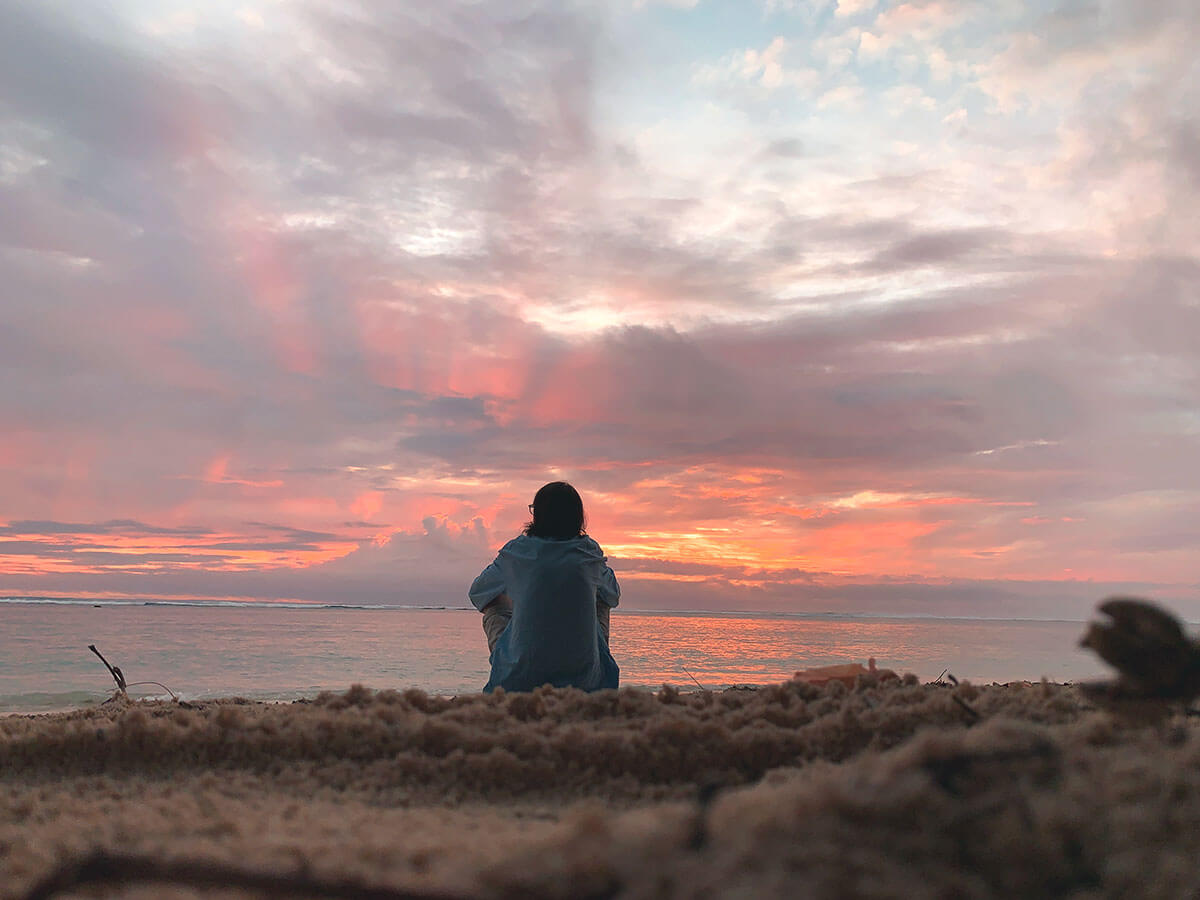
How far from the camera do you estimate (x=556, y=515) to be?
5148 mm

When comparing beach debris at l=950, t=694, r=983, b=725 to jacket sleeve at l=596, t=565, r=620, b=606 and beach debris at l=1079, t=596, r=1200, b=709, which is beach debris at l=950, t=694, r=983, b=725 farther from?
jacket sleeve at l=596, t=565, r=620, b=606

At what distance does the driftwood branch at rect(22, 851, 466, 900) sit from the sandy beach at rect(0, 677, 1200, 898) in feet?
0.06

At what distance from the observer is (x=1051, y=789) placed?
4.19 ft

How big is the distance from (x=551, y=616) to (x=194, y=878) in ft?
11.7

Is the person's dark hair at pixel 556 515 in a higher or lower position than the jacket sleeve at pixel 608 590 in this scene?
higher

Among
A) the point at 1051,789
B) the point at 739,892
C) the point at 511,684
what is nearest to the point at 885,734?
the point at 1051,789

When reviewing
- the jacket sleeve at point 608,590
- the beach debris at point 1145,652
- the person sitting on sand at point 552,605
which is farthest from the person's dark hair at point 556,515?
the beach debris at point 1145,652

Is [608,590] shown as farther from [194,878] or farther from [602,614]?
[194,878]

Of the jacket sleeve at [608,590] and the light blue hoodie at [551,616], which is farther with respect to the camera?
the jacket sleeve at [608,590]

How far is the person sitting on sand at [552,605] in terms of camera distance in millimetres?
4809

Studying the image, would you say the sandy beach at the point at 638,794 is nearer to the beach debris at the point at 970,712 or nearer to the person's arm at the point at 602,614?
the beach debris at the point at 970,712

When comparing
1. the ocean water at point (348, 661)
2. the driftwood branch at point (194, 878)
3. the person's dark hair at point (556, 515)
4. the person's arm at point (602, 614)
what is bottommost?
the ocean water at point (348, 661)

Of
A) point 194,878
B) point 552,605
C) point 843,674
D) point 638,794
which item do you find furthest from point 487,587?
point 194,878

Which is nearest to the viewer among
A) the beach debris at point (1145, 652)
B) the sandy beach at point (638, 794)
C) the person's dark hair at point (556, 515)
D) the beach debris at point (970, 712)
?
the sandy beach at point (638, 794)
